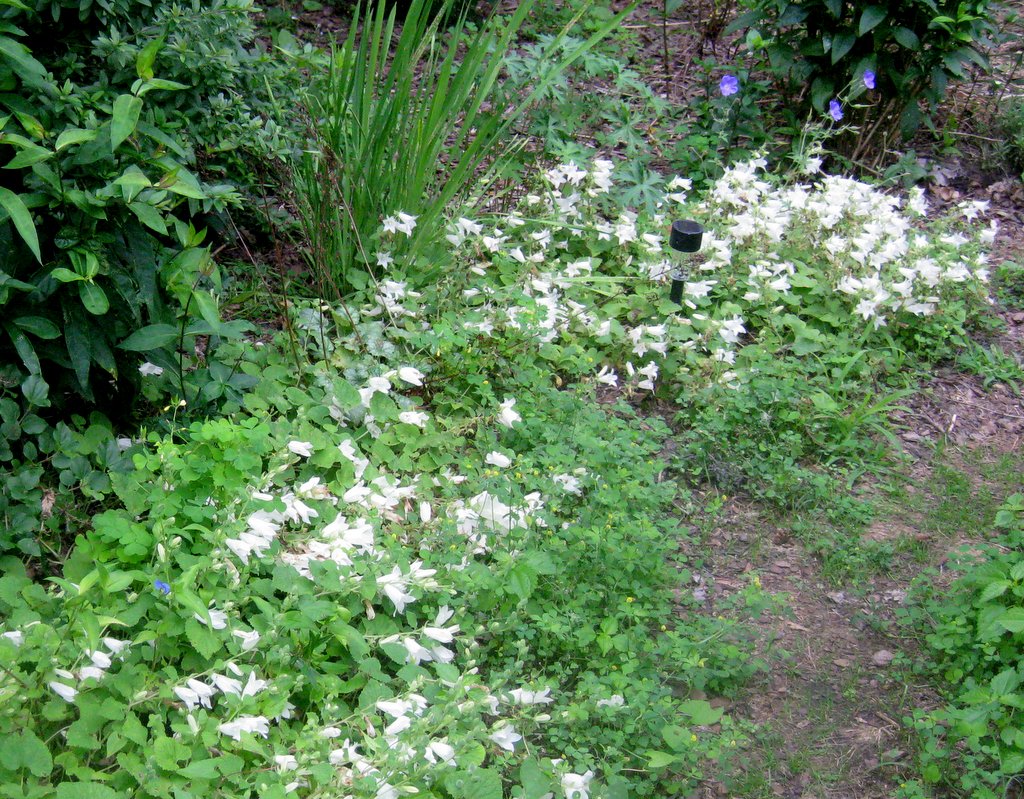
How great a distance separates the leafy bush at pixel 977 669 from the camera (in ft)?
8.20

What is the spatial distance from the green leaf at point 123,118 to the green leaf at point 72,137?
0.07 metres

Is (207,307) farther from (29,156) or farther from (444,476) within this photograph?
(444,476)

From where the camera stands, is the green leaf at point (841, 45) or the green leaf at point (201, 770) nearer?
the green leaf at point (201, 770)

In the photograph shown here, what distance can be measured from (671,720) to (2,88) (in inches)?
92.5

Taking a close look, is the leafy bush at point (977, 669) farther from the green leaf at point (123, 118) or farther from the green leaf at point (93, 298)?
the green leaf at point (123, 118)

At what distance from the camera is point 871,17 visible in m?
4.72

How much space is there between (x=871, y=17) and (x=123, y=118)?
3.77 meters

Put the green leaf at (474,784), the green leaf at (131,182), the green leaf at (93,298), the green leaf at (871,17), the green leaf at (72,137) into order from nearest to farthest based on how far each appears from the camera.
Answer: the green leaf at (474,784) < the green leaf at (72,137) < the green leaf at (131,182) < the green leaf at (93,298) < the green leaf at (871,17)

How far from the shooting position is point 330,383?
325 centimetres

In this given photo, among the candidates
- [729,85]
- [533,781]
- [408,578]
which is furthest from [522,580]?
[729,85]

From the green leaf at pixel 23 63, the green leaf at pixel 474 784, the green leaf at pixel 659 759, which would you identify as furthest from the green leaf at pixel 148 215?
the green leaf at pixel 659 759

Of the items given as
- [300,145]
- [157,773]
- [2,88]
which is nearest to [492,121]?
[300,145]

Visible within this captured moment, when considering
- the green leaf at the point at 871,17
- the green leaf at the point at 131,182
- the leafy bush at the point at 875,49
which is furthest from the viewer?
the leafy bush at the point at 875,49

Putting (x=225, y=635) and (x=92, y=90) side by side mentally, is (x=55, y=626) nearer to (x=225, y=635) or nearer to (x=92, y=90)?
(x=225, y=635)
